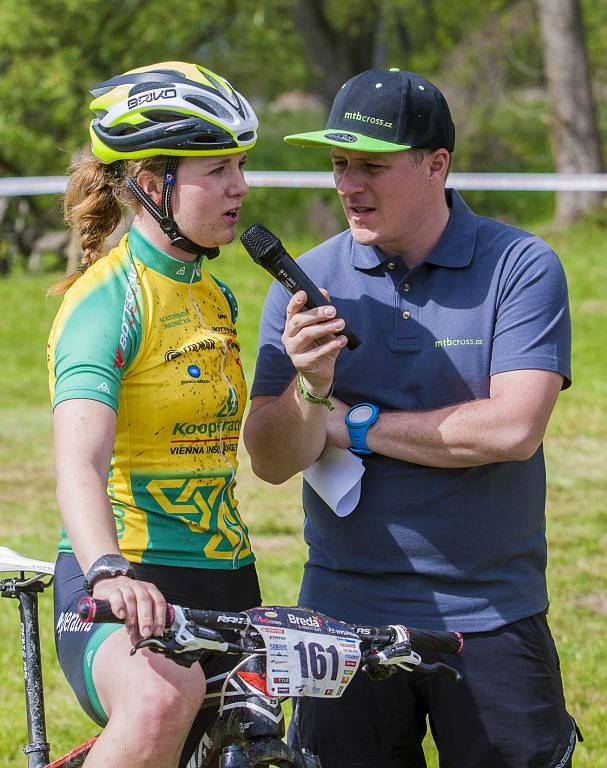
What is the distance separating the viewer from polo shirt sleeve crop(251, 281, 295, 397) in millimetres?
3693

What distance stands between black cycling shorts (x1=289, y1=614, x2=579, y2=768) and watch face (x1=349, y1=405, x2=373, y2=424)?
2.35 ft

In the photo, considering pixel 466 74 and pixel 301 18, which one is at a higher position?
pixel 301 18

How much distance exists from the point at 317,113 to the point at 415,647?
1310 inches

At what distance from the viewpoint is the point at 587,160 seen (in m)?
17.5

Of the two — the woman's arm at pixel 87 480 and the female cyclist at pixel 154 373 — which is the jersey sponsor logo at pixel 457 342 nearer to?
the female cyclist at pixel 154 373

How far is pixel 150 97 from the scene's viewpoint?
125 inches

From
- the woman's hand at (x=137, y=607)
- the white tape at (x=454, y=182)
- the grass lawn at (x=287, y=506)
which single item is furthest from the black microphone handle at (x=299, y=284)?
the white tape at (x=454, y=182)

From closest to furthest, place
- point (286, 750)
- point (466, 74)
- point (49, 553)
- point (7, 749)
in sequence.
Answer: point (286, 750)
point (7, 749)
point (49, 553)
point (466, 74)

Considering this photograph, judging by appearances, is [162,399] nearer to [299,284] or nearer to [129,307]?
[129,307]

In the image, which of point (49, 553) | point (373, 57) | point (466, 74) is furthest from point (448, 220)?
point (373, 57)

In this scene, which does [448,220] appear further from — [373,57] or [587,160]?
[373,57]

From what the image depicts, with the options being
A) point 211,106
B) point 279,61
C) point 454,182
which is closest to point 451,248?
point 211,106

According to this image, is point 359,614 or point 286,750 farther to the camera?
point 359,614

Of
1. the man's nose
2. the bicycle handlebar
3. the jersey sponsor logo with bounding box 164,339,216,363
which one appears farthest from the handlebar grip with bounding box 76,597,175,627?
the man's nose
